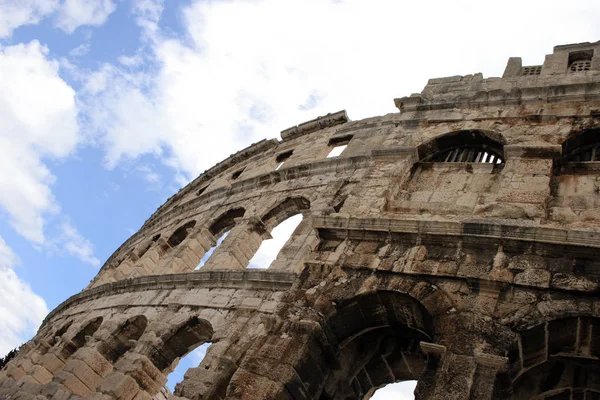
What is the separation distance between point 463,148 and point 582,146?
186cm

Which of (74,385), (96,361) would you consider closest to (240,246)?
(96,361)

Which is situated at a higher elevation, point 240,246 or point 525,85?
point 525,85

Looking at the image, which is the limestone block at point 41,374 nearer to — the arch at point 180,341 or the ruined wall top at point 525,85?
the arch at point 180,341

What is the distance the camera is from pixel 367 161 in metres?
11.0

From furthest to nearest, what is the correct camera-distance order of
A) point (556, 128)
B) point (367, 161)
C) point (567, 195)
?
point (367, 161)
point (556, 128)
point (567, 195)

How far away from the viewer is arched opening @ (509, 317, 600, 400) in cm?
503

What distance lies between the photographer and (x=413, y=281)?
5980 millimetres

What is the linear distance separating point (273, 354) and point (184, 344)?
3895 millimetres

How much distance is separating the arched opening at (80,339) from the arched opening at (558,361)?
9.42 metres

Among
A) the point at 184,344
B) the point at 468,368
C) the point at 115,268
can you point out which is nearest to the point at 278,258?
the point at 184,344

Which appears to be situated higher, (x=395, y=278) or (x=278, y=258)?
(x=278, y=258)

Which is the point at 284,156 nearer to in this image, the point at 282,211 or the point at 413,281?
the point at 282,211

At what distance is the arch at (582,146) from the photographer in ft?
24.9

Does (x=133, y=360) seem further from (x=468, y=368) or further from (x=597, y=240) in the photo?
(x=597, y=240)
